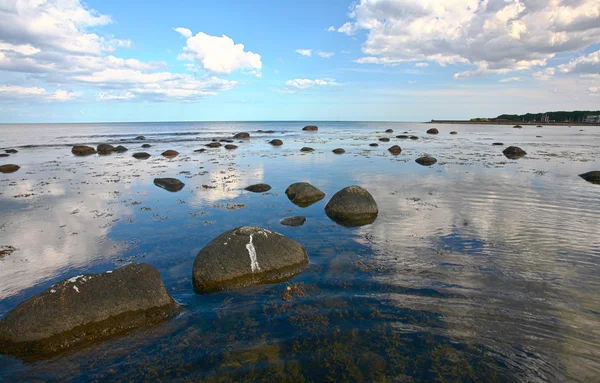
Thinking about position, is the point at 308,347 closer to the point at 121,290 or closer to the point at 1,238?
the point at 121,290

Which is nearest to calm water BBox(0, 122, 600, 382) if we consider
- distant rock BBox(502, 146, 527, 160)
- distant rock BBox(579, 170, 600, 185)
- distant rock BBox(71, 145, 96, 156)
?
distant rock BBox(579, 170, 600, 185)

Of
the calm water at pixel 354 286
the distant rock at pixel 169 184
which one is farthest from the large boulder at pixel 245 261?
the distant rock at pixel 169 184

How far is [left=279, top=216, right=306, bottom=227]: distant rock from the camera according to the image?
1373cm

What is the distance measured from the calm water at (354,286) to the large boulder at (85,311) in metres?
0.36

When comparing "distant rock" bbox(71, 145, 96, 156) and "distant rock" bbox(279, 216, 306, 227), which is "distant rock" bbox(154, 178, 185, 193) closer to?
"distant rock" bbox(279, 216, 306, 227)

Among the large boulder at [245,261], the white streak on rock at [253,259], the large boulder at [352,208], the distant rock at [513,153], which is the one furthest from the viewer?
the distant rock at [513,153]

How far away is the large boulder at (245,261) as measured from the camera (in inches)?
346

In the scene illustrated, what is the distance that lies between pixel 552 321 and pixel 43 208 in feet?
69.5

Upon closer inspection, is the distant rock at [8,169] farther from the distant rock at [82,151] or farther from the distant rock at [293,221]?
the distant rock at [293,221]

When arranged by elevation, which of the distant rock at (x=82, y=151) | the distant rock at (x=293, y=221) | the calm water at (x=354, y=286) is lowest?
the calm water at (x=354, y=286)

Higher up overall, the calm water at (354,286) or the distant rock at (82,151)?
the distant rock at (82,151)

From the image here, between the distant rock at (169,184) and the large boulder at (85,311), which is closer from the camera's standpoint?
the large boulder at (85,311)

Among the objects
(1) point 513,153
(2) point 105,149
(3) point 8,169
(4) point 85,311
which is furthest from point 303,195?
(2) point 105,149

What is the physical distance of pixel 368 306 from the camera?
7715mm
